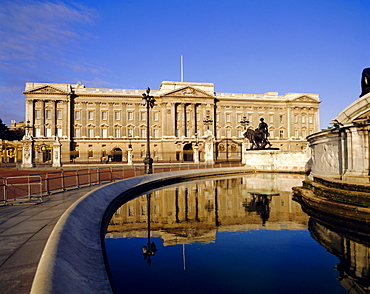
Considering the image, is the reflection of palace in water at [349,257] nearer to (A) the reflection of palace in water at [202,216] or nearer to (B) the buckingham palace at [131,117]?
(A) the reflection of palace in water at [202,216]

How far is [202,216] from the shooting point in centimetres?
811

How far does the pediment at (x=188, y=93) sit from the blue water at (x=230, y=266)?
→ 5354cm

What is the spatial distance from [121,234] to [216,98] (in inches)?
2244

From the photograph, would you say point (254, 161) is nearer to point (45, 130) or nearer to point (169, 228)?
point (169, 228)

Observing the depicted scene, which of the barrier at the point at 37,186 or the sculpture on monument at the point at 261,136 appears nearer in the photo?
the barrier at the point at 37,186

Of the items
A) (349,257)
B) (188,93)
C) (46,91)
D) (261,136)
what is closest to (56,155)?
(261,136)

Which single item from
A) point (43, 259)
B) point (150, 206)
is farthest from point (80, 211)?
point (150, 206)

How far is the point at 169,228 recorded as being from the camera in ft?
22.9

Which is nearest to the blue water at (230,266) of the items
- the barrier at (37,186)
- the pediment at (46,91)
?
the barrier at (37,186)

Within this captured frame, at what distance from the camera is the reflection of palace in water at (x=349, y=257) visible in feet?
13.4

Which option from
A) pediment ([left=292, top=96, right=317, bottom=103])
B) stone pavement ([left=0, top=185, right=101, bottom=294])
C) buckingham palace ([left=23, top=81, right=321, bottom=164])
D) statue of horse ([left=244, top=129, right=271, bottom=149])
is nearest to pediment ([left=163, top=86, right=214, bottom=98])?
buckingham palace ([left=23, top=81, right=321, bottom=164])

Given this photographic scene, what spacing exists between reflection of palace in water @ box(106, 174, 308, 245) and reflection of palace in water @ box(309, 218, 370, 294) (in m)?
0.80

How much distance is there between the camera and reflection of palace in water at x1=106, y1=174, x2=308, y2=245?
667 cm

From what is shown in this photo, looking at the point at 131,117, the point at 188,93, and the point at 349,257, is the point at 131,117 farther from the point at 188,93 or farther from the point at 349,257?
the point at 349,257
